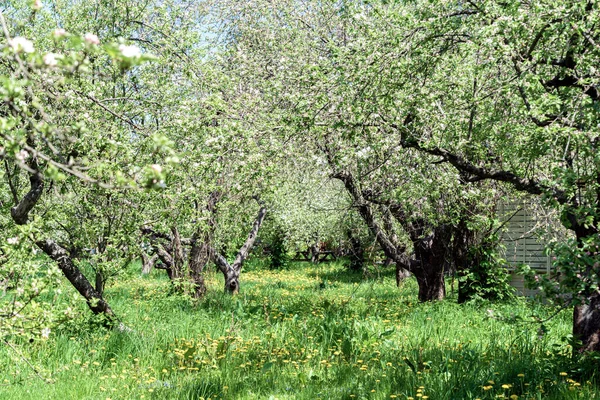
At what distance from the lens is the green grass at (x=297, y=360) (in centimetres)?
609

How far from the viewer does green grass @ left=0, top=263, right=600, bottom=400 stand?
6090 millimetres

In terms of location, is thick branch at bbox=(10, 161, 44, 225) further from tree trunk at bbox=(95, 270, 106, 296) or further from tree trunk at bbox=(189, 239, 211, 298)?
tree trunk at bbox=(189, 239, 211, 298)

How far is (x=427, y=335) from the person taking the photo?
348 inches

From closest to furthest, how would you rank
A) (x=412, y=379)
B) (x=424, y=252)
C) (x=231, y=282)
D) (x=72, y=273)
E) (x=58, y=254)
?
(x=412, y=379)
(x=58, y=254)
(x=72, y=273)
(x=424, y=252)
(x=231, y=282)

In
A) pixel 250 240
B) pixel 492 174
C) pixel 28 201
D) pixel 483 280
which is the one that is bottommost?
pixel 483 280

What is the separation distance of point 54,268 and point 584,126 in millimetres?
5223

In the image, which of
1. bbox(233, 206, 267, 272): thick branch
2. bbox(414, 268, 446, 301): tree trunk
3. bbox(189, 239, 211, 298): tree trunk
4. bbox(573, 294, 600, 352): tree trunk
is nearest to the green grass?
bbox(573, 294, 600, 352): tree trunk

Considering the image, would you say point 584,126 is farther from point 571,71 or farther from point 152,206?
point 152,206

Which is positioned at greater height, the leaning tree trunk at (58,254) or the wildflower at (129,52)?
the wildflower at (129,52)

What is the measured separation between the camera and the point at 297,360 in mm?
7719

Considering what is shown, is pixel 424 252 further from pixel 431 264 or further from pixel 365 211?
pixel 365 211

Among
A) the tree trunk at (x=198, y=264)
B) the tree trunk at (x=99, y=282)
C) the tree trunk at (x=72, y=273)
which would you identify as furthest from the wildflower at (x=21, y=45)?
the tree trunk at (x=198, y=264)

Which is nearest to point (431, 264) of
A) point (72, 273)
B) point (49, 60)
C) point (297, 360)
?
point (297, 360)

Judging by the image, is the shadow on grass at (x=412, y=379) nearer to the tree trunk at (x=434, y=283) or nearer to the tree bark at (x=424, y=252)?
the tree bark at (x=424, y=252)
